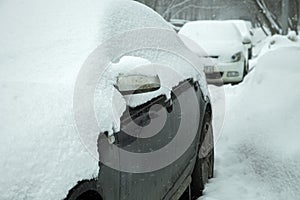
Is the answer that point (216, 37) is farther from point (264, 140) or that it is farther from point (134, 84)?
point (134, 84)

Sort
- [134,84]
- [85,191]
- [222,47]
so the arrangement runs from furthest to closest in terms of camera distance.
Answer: [222,47]
[134,84]
[85,191]

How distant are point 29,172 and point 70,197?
8.0 inches

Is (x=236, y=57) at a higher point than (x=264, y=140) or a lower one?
lower

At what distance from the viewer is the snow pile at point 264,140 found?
14.1 ft

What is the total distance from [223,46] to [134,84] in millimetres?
8480

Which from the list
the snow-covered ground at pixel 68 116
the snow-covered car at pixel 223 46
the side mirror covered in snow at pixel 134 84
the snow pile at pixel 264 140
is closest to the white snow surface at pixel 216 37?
the snow-covered car at pixel 223 46

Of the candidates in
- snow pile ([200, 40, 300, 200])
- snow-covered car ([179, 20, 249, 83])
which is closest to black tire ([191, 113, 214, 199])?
snow pile ([200, 40, 300, 200])

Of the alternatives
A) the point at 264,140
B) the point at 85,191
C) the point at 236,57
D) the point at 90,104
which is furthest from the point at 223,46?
the point at 85,191

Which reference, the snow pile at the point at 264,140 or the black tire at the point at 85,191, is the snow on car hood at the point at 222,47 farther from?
the black tire at the point at 85,191

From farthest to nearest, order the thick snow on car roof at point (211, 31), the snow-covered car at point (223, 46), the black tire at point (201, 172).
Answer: the thick snow on car roof at point (211, 31) → the snow-covered car at point (223, 46) → the black tire at point (201, 172)

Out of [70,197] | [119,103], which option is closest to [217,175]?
[119,103]

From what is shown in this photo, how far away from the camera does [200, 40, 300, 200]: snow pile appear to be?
430 centimetres

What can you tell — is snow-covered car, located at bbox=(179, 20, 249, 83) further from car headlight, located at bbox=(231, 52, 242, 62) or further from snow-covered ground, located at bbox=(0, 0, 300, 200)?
snow-covered ground, located at bbox=(0, 0, 300, 200)

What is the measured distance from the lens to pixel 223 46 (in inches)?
421
